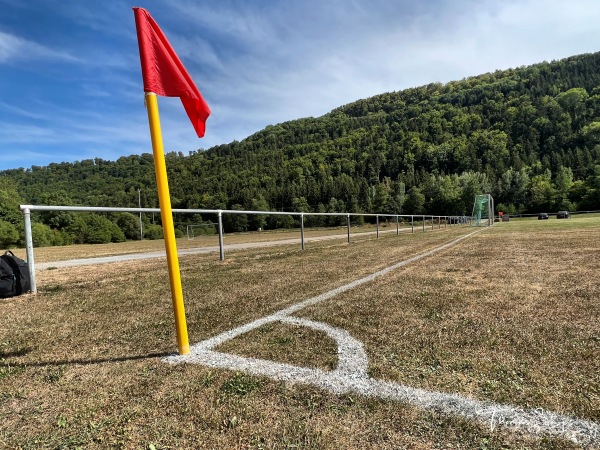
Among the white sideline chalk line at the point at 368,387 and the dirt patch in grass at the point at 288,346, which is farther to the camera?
the dirt patch in grass at the point at 288,346

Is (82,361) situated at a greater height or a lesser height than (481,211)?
greater

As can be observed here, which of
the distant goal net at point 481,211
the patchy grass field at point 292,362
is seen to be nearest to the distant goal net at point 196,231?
the patchy grass field at point 292,362

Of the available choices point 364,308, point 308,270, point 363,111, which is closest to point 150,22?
point 364,308

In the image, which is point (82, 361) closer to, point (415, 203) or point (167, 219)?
point (167, 219)

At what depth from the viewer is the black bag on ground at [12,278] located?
4.30 meters

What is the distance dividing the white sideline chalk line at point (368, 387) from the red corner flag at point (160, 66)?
1.79 m

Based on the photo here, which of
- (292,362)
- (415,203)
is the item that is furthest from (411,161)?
(292,362)

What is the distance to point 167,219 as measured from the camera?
2.48m

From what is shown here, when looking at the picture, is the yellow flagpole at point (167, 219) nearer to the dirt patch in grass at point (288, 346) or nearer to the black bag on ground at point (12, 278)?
the dirt patch in grass at point (288, 346)

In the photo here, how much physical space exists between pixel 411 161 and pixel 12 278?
137 metres

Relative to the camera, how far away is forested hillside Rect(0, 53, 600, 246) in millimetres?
85938

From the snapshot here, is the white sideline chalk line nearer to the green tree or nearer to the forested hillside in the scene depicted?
the forested hillside

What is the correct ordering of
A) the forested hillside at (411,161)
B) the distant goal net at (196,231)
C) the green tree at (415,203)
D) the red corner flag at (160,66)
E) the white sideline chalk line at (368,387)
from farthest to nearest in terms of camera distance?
the green tree at (415,203), the forested hillside at (411,161), the distant goal net at (196,231), the red corner flag at (160,66), the white sideline chalk line at (368,387)

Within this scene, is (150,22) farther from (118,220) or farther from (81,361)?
(118,220)
